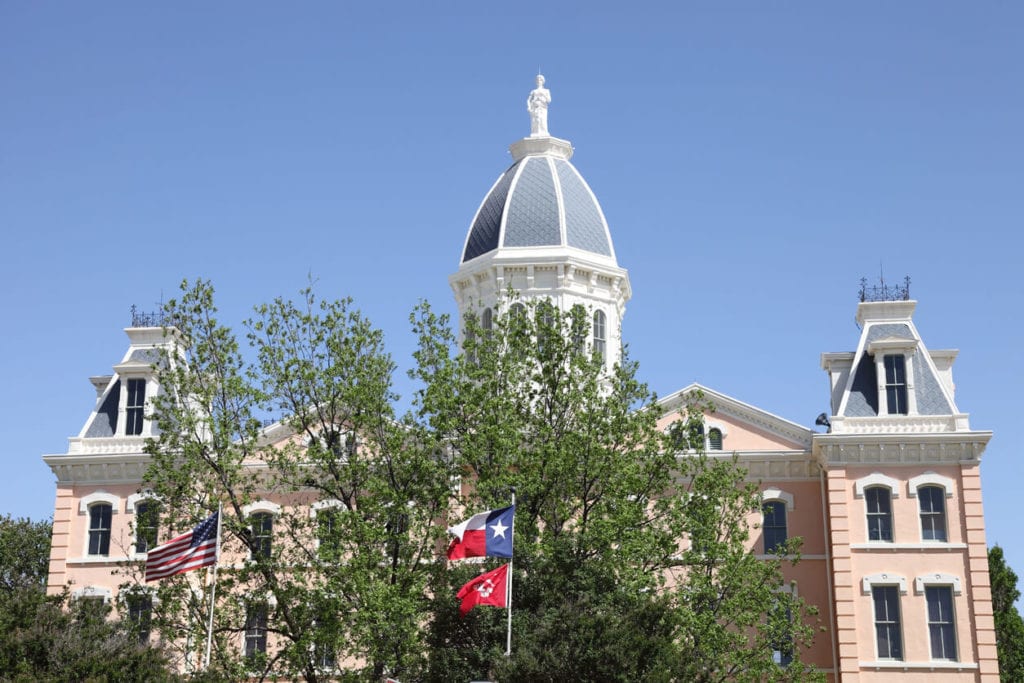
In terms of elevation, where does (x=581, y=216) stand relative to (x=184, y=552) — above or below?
above

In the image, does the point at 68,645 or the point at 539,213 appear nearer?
the point at 68,645

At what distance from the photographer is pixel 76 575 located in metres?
41.9

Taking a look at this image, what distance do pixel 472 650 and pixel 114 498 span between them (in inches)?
705

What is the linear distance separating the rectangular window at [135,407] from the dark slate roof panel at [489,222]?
38.9 ft

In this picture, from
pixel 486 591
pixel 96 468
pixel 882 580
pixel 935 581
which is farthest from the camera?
pixel 96 468

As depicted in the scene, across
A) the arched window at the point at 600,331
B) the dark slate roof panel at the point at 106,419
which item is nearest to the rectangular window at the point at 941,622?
the arched window at the point at 600,331

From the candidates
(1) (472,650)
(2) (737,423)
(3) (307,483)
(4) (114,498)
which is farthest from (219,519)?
(2) (737,423)

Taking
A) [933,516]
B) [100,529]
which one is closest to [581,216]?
[933,516]

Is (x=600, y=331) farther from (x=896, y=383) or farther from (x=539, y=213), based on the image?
(x=896, y=383)

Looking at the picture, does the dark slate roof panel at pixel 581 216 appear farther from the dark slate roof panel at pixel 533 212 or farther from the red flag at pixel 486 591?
the red flag at pixel 486 591

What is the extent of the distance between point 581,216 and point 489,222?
320 centimetres

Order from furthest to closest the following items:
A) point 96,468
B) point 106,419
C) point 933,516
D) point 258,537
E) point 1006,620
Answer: point 1006,620 → point 106,419 → point 96,468 → point 933,516 → point 258,537

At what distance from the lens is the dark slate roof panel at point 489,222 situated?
148 feet

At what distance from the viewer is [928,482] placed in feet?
129
